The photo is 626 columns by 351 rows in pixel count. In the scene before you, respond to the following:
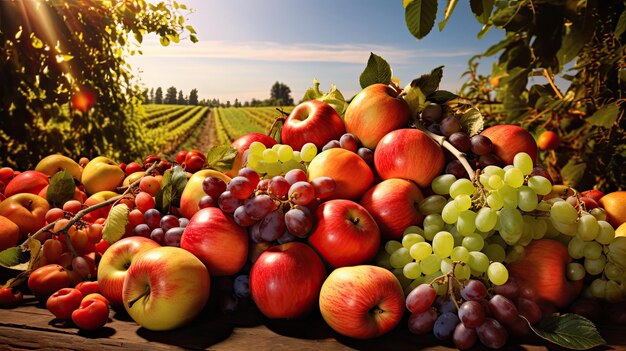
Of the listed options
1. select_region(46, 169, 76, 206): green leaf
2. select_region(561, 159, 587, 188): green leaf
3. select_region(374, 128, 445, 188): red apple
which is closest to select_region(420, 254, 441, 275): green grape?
select_region(374, 128, 445, 188): red apple

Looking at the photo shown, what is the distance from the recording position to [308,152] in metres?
1.49

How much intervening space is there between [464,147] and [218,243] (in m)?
0.76

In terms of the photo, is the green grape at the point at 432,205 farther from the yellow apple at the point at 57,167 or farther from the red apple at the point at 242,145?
the yellow apple at the point at 57,167

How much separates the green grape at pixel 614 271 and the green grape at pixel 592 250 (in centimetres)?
4

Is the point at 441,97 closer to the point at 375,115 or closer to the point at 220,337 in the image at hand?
the point at 375,115

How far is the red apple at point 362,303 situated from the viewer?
3.43ft

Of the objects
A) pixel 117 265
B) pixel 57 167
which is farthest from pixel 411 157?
pixel 57 167

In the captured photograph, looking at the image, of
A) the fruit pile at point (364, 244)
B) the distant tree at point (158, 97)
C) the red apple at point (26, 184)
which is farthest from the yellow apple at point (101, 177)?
the distant tree at point (158, 97)

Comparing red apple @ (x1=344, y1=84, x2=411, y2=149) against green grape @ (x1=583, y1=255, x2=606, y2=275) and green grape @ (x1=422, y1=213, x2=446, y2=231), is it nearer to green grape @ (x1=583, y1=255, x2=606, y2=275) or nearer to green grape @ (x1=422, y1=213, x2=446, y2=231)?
green grape @ (x1=422, y1=213, x2=446, y2=231)

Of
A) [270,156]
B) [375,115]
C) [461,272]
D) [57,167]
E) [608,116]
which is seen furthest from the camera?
[608,116]

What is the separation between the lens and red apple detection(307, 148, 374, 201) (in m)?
1.36

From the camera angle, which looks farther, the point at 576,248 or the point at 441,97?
the point at 441,97

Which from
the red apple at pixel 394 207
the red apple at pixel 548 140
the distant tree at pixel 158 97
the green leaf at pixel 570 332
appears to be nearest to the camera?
the green leaf at pixel 570 332

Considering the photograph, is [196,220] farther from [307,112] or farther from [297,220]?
[307,112]
